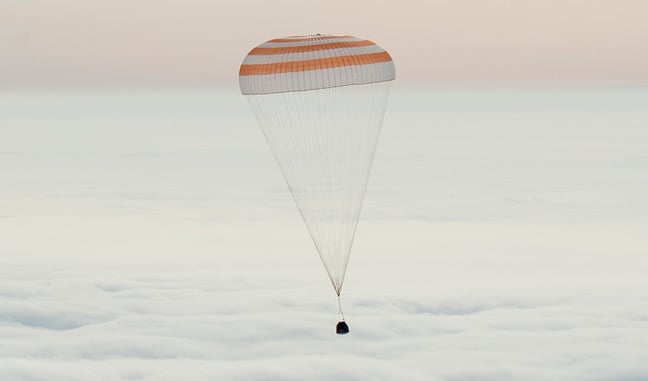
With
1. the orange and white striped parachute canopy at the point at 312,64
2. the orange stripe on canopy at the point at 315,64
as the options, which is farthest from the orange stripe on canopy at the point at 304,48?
the orange stripe on canopy at the point at 315,64

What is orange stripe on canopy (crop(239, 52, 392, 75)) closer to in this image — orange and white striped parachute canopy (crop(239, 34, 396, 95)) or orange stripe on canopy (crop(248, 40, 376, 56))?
orange and white striped parachute canopy (crop(239, 34, 396, 95))

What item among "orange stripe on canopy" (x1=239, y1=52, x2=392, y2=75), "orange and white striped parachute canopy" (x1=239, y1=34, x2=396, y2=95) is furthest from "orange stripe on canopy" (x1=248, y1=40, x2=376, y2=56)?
"orange stripe on canopy" (x1=239, y1=52, x2=392, y2=75)

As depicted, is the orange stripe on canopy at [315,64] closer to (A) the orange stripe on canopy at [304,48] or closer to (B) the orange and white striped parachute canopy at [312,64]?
(B) the orange and white striped parachute canopy at [312,64]

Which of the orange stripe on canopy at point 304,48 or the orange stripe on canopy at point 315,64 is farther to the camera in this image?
the orange stripe on canopy at point 304,48

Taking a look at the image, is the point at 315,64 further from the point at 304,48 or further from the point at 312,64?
the point at 304,48

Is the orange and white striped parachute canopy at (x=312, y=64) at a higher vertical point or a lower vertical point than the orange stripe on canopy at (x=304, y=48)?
lower

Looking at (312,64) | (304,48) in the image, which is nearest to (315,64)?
(312,64)

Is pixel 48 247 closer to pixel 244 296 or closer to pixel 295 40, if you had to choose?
pixel 244 296

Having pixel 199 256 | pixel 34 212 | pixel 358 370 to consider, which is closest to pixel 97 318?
pixel 358 370
